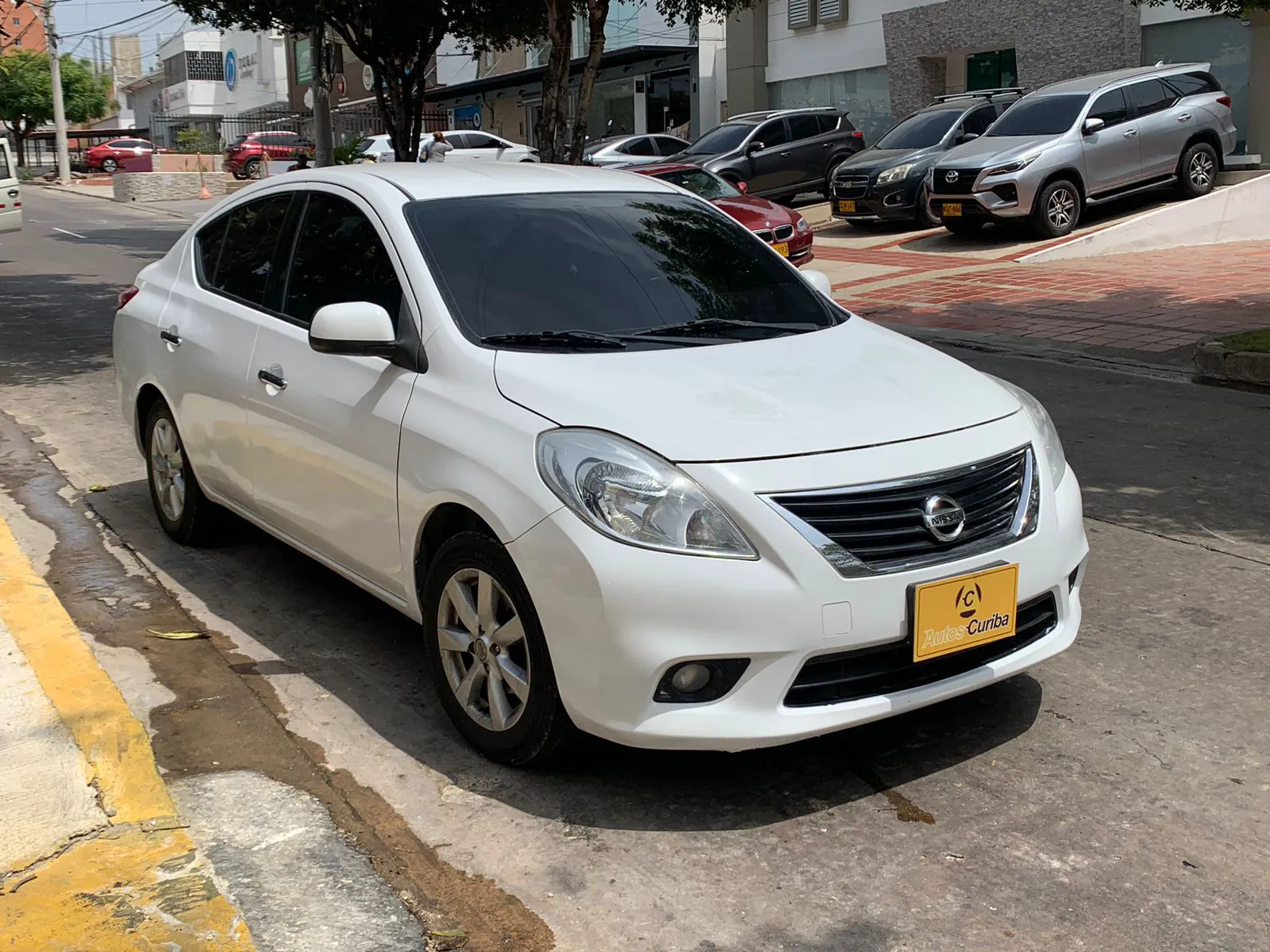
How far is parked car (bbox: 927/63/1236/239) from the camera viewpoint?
54.2 ft

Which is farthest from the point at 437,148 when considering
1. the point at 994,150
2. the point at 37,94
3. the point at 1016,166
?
the point at 37,94

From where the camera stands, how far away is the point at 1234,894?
3100mm

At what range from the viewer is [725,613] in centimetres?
326

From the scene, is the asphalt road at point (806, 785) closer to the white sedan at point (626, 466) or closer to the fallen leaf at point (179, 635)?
the fallen leaf at point (179, 635)

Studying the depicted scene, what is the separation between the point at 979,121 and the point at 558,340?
1754 cm

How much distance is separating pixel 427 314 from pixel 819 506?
145 centimetres

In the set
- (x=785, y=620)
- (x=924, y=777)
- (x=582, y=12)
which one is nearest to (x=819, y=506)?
(x=785, y=620)

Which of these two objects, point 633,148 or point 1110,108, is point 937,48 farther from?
point 1110,108

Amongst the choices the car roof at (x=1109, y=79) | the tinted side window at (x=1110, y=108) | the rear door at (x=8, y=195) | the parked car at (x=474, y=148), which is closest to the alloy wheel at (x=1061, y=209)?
the tinted side window at (x=1110, y=108)

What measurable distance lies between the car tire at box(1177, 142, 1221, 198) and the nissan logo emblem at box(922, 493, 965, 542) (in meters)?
15.8

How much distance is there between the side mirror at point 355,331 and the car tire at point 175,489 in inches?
68.5

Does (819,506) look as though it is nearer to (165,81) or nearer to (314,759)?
(314,759)

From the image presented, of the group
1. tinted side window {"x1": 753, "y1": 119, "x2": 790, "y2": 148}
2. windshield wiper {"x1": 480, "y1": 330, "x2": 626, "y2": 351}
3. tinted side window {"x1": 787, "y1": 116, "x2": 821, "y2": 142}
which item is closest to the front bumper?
windshield wiper {"x1": 480, "y1": 330, "x2": 626, "y2": 351}

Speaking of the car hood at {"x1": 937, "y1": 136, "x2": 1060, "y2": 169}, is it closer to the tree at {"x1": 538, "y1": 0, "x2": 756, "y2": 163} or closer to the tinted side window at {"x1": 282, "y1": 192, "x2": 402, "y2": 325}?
the tree at {"x1": 538, "y1": 0, "x2": 756, "y2": 163}
